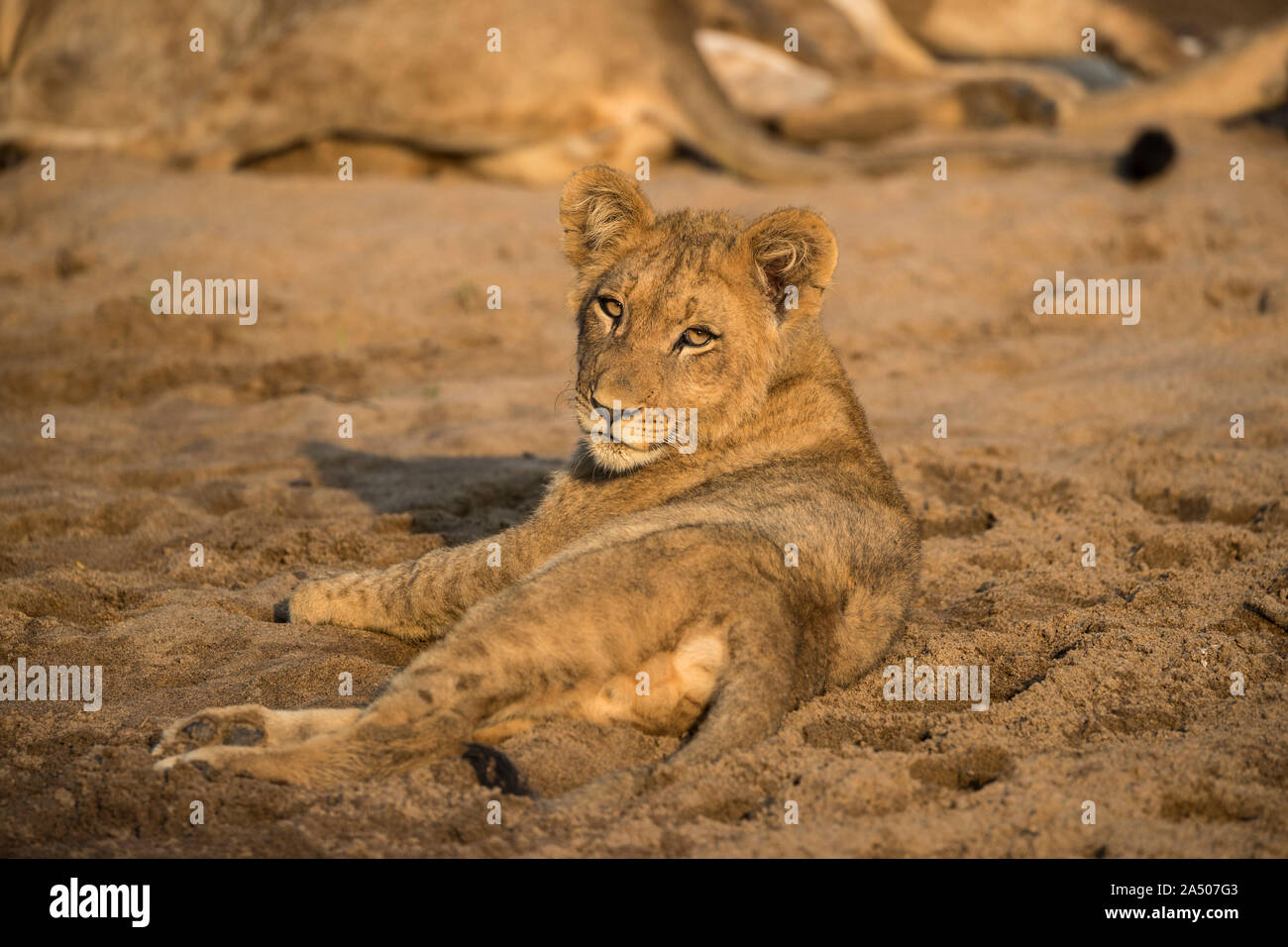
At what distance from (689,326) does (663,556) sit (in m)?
1.12

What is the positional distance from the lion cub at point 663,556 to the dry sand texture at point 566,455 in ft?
0.40

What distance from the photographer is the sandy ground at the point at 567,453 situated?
3064mm

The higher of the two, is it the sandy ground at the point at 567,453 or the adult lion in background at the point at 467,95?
the adult lion in background at the point at 467,95

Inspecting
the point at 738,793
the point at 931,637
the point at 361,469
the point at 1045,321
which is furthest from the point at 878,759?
the point at 1045,321

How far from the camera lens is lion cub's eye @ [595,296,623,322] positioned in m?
4.36

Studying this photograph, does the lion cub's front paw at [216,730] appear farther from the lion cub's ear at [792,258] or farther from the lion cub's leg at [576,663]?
the lion cub's ear at [792,258]

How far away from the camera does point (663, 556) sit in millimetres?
3387

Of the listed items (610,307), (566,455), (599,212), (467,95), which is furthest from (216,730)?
(467,95)

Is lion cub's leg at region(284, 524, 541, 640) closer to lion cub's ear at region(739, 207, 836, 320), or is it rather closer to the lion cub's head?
the lion cub's head

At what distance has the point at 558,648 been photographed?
3238mm

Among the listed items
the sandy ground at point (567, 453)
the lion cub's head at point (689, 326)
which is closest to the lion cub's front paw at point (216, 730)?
the sandy ground at point (567, 453)

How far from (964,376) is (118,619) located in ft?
17.2

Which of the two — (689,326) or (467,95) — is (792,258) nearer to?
(689,326)
